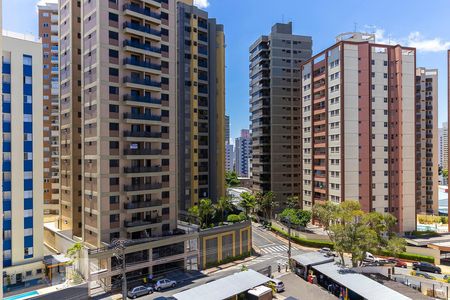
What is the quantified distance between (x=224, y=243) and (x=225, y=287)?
19914 mm

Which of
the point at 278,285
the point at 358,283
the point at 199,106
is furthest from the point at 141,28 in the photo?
the point at 358,283

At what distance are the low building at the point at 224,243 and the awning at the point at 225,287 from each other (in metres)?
13.8

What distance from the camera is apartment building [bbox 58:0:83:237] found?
57312 mm

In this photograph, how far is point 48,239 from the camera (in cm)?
6197

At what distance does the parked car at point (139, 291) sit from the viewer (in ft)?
140

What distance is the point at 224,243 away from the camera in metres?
58.3

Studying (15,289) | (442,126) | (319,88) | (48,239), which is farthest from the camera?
(442,126)

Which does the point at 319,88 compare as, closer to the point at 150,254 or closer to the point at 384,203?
the point at 384,203

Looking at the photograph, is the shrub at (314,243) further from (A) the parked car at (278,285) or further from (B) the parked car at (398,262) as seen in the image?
(A) the parked car at (278,285)

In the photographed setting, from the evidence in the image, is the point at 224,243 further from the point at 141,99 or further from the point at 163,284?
the point at 141,99

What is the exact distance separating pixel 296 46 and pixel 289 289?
249ft

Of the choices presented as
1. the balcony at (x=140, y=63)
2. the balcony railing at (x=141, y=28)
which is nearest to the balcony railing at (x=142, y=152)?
the balcony at (x=140, y=63)

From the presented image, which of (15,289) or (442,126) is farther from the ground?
(442,126)

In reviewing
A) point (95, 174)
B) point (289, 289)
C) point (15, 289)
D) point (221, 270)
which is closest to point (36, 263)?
point (15, 289)
